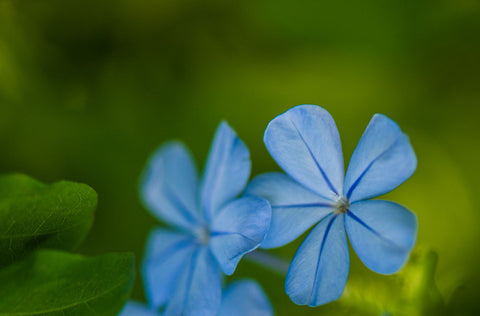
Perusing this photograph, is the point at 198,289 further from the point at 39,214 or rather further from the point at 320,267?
the point at 39,214

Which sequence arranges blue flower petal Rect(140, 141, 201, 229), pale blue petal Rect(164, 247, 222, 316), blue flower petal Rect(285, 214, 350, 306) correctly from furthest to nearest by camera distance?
blue flower petal Rect(140, 141, 201, 229) → pale blue petal Rect(164, 247, 222, 316) → blue flower petal Rect(285, 214, 350, 306)

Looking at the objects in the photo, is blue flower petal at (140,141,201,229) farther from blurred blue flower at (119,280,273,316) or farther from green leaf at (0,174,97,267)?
green leaf at (0,174,97,267)

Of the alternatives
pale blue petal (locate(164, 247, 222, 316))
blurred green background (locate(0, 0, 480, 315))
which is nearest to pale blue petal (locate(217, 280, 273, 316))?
pale blue petal (locate(164, 247, 222, 316))

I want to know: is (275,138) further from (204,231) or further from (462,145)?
(462,145)

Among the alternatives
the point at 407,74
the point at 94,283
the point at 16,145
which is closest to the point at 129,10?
the point at 16,145

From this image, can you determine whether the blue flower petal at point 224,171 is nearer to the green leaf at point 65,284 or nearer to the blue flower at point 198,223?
the blue flower at point 198,223

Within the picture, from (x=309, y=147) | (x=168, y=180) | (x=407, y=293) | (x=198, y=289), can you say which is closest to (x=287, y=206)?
(x=309, y=147)

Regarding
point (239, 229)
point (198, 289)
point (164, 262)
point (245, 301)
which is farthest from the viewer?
point (164, 262)
